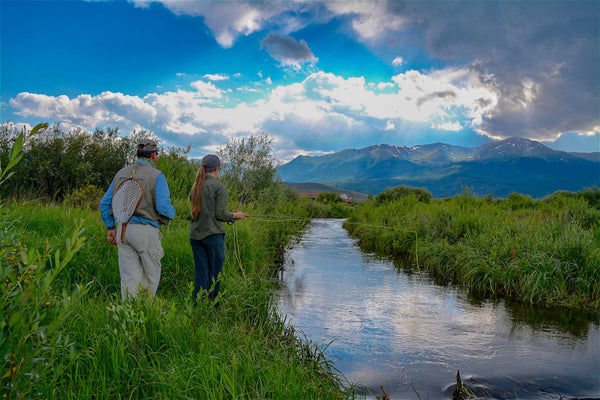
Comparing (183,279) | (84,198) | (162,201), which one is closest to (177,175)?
(84,198)

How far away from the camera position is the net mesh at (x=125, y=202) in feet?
13.9

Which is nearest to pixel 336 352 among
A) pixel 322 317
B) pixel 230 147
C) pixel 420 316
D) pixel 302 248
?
pixel 322 317

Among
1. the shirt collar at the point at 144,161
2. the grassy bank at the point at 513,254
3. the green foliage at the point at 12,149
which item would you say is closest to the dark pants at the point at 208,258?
the shirt collar at the point at 144,161

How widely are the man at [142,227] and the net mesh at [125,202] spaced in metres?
0.06

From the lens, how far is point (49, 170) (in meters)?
15.0

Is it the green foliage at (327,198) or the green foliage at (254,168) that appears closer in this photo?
the green foliage at (254,168)

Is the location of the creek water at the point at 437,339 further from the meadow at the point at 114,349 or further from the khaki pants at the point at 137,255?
the khaki pants at the point at 137,255

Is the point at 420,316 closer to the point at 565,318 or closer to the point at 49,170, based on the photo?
the point at 565,318

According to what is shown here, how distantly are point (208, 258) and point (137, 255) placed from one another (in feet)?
4.12

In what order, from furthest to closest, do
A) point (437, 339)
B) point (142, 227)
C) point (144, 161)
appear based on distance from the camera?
1. point (437, 339)
2. point (144, 161)
3. point (142, 227)

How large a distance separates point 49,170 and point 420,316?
13975mm

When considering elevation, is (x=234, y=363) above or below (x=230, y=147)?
below

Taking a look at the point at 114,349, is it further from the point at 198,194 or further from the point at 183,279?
the point at 183,279

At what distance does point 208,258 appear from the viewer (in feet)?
18.2
